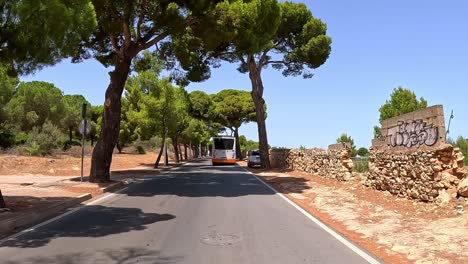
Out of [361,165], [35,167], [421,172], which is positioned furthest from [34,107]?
[421,172]

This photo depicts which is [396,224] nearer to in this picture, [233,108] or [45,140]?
[45,140]

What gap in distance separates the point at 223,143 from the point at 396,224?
49.1 metres

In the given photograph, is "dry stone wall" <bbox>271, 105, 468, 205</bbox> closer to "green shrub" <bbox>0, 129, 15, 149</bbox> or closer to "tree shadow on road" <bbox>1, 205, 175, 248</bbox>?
"tree shadow on road" <bbox>1, 205, 175, 248</bbox>

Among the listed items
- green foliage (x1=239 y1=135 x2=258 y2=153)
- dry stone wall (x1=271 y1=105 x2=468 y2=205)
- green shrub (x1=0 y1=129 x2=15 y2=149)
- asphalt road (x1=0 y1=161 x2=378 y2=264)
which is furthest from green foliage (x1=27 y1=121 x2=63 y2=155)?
green foliage (x1=239 y1=135 x2=258 y2=153)

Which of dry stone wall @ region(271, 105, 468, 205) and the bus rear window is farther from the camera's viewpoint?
the bus rear window

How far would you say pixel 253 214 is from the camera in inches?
522

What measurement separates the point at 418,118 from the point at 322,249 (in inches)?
302

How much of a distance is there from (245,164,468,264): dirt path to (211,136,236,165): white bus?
41.3 metres

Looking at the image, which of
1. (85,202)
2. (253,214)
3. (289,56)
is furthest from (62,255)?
(289,56)

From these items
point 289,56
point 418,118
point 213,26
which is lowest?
point 418,118

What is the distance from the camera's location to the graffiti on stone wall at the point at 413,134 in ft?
44.9

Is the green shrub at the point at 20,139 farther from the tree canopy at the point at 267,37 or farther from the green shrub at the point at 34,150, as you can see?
the tree canopy at the point at 267,37

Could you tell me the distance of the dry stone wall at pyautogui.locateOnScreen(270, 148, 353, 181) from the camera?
75.6ft

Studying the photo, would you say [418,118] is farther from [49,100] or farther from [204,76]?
[49,100]
